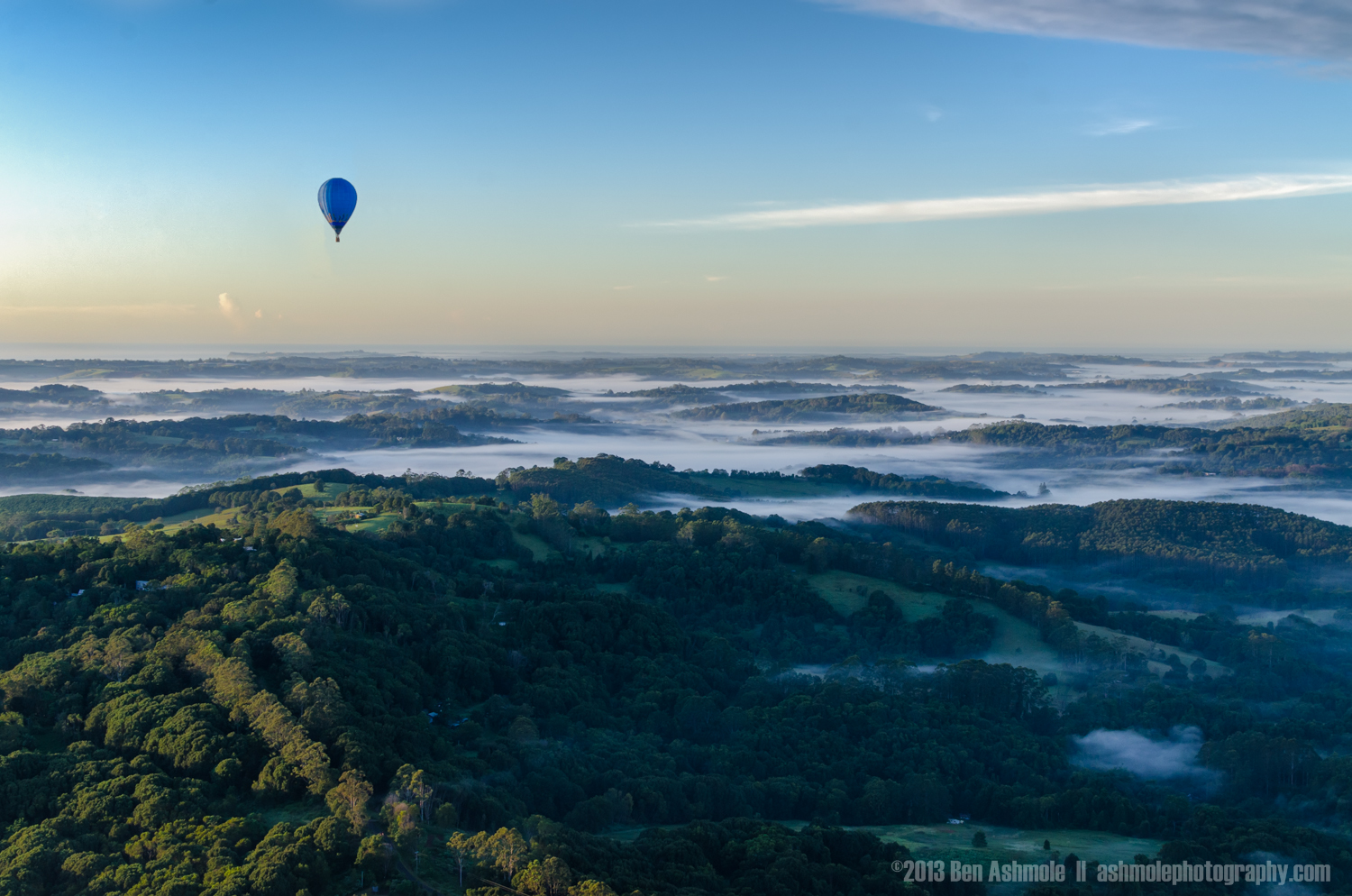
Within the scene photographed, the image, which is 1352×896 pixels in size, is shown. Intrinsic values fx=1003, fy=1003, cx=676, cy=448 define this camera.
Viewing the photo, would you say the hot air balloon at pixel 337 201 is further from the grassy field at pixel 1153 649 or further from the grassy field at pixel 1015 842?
the grassy field at pixel 1153 649

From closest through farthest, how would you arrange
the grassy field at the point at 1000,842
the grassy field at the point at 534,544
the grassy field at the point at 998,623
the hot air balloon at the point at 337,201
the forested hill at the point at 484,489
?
the grassy field at the point at 1000,842
the hot air balloon at the point at 337,201
the grassy field at the point at 998,623
the grassy field at the point at 534,544
the forested hill at the point at 484,489

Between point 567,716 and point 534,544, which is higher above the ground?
point 534,544

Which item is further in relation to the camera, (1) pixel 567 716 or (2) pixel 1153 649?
(2) pixel 1153 649

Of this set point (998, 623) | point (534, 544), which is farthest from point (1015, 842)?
point (534, 544)

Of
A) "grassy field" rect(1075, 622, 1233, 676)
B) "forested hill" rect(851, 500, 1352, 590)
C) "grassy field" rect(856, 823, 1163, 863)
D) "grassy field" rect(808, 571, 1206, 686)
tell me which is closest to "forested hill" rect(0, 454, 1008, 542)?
"forested hill" rect(851, 500, 1352, 590)

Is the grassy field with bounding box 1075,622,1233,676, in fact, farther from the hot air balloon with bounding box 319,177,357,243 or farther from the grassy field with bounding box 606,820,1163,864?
the hot air balloon with bounding box 319,177,357,243

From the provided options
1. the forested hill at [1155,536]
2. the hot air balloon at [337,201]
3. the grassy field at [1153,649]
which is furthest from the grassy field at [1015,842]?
the forested hill at [1155,536]

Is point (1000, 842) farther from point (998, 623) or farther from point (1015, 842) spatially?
point (998, 623)

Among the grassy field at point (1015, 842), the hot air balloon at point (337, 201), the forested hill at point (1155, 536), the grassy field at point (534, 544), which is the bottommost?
the forested hill at point (1155, 536)
